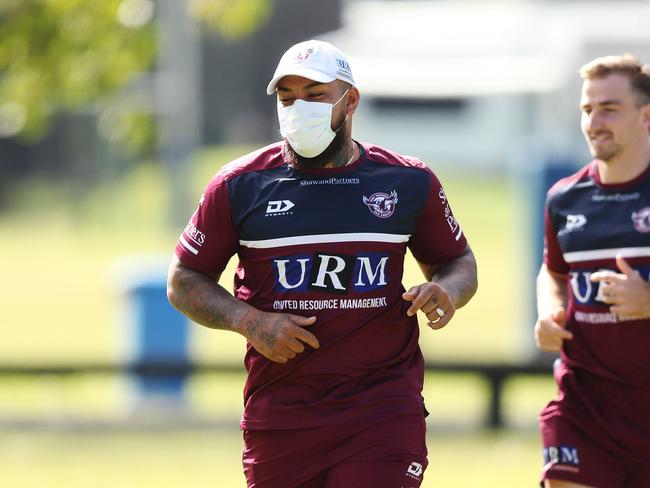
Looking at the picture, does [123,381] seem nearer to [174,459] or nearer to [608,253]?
[174,459]

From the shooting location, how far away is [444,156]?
145 ft

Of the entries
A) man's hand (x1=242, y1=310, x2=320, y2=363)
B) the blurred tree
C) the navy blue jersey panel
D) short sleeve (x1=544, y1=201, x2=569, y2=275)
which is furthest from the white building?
man's hand (x1=242, y1=310, x2=320, y2=363)

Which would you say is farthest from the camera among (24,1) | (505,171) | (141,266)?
(505,171)

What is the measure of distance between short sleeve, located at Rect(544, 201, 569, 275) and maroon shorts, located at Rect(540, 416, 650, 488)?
27.0 inches

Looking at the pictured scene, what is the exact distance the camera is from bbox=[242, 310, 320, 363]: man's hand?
5.40 meters

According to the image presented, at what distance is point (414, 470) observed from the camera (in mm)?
5570

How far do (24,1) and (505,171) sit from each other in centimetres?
3136

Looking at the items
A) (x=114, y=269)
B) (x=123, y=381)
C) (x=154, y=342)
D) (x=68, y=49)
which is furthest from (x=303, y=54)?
(x=114, y=269)

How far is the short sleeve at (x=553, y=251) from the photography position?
6.56 metres

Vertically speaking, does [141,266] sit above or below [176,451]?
above

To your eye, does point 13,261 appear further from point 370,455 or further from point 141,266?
point 370,455

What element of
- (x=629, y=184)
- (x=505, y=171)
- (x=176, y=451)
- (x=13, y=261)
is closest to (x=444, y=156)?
(x=505, y=171)

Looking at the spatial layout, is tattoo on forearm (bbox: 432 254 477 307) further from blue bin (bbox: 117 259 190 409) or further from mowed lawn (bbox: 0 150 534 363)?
mowed lawn (bbox: 0 150 534 363)

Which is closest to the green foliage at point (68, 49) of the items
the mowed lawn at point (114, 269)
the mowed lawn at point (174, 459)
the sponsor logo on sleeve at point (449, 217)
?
the mowed lawn at point (114, 269)
